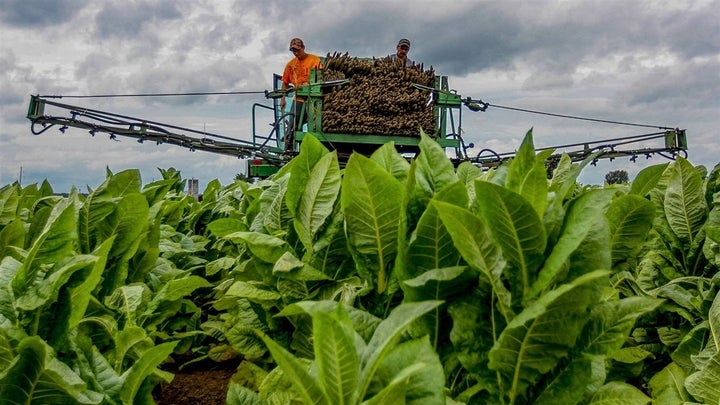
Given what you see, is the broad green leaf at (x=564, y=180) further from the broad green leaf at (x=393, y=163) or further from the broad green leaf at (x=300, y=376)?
the broad green leaf at (x=300, y=376)

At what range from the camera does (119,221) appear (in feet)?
4.85

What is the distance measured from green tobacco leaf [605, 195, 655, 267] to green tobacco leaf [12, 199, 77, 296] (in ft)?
3.22

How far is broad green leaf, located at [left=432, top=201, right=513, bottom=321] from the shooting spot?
0.82m

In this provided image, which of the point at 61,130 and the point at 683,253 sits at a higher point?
the point at 61,130

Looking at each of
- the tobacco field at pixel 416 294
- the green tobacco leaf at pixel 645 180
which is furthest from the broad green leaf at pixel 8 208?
the green tobacco leaf at pixel 645 180

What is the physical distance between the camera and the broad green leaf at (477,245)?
825mm

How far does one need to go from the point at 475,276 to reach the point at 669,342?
2.89ft

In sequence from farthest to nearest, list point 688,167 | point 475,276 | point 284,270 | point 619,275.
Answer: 1. point 688,167
2. point 619,275
3. point 284,270
4. point 475,276

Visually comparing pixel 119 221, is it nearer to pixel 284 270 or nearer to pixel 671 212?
pixel 284 270

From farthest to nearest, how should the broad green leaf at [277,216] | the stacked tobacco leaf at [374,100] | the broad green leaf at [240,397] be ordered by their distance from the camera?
the stacked tobacco leaf at [374,100] < the broad green leaf at [277,216] < the broad green leaf at [240,397]

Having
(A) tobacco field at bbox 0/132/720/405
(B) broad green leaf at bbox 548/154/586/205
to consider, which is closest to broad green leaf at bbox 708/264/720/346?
(A) tobacco field at bbox 0/132/720/405

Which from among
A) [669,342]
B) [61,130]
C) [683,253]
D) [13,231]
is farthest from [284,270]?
[61,130]

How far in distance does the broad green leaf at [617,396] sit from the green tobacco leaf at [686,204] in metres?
0.84

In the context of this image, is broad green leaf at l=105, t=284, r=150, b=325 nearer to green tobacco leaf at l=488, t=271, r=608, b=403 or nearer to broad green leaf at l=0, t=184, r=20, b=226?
broad green leaf at l=0, t=184, r=20, b=226
